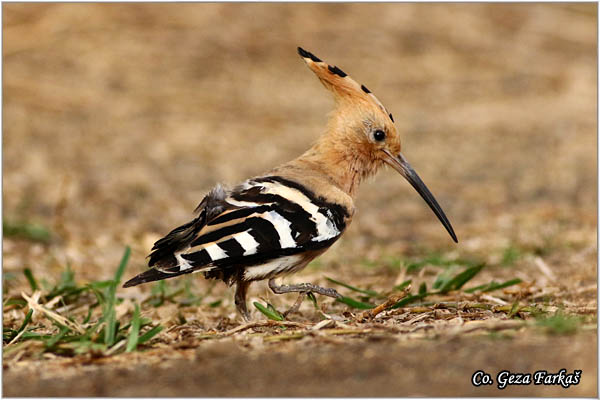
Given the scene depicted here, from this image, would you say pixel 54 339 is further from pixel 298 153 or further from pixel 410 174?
pixel 298 153

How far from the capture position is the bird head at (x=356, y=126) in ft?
12.8

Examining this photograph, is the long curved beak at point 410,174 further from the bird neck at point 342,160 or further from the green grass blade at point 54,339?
the green grass blade at point 54,339

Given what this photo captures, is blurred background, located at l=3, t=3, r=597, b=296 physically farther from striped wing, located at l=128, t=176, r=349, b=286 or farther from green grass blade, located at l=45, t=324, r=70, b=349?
green grass blade, located at l=45, t=324, r=70, b=349

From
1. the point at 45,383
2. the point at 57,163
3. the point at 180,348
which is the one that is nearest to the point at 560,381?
the point at 180,348

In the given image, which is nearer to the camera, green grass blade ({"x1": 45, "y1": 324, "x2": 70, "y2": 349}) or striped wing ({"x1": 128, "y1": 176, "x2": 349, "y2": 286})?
green grass blade ({"x1": 45, "y1": 324, "x2": 70, "y2": 349})

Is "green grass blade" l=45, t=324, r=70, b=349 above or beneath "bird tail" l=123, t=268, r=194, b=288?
beneath

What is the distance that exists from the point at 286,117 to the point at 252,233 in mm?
5696

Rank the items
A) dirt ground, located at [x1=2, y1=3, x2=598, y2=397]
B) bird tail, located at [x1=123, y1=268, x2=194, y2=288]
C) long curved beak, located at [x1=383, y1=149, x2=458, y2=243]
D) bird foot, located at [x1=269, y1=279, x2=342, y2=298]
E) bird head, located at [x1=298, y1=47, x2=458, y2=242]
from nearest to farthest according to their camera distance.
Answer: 1. dirt ground, located at [x1=2, y1=3, x2=598, y2=397]
2. bird tail, located at [x1=123, y1=268, x2=194, y2=288]
3. bird foot, located at [x1=269, y1=279, x2=342, y2=298]
4. bird head, located at [x1=298, y1=47, x2=458, y2=242]
5. long curved beak, located at [x1=383, y1=149, x2=458, y2=243]

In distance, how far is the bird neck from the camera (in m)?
3.78

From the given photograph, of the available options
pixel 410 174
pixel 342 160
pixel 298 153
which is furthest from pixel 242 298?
pixel 298 153

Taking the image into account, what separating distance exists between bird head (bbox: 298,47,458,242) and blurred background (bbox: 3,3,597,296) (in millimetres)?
1052

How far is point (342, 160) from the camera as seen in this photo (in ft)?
12.6

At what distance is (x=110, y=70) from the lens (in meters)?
9.05

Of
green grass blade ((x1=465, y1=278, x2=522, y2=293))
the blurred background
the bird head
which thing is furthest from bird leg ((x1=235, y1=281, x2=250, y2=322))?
the blurred background
